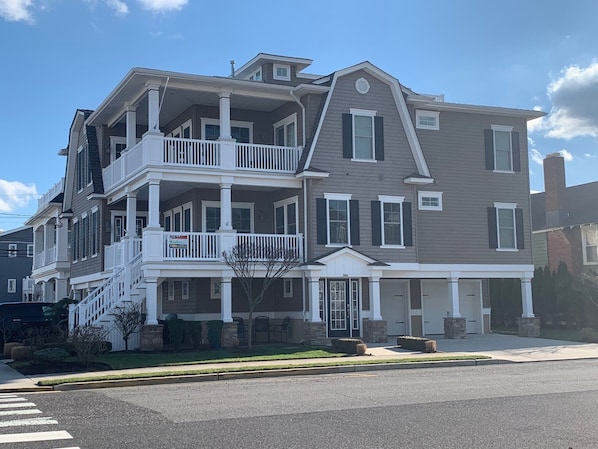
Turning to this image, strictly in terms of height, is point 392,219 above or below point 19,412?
above

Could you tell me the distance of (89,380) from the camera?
15750 mm

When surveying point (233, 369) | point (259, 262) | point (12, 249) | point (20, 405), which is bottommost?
point (20, 405)

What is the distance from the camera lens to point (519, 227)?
1198 inches

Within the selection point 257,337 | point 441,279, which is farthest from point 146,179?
point 441,279

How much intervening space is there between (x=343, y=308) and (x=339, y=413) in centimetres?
1550

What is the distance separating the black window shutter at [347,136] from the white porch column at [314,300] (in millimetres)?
4801

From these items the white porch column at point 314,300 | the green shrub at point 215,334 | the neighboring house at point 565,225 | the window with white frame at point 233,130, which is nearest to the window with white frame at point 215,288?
the green shrub at point 215,334

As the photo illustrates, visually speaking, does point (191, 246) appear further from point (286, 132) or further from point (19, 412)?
point (19, 412)

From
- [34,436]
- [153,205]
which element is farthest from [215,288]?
[34,436]

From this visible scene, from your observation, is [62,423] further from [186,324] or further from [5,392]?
[186,324]

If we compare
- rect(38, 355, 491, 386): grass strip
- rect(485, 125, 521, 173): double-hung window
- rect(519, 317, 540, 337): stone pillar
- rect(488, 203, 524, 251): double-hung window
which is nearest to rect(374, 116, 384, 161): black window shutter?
rect(485, 125, 521, 173): double-hung window

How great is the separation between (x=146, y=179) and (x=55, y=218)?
16676 mm

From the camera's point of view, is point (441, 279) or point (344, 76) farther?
point (441, 279)

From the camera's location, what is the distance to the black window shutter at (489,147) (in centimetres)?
3002
